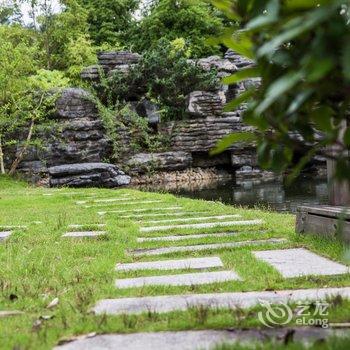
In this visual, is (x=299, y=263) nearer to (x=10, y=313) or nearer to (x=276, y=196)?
(x=10, y=313)

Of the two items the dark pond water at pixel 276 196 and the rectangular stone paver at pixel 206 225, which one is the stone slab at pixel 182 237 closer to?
the rectangular stone paver at pixel 206 225

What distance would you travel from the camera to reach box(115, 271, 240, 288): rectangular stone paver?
2861mm

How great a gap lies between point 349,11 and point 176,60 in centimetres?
2212

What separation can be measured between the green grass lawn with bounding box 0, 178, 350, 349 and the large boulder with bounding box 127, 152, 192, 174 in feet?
45.6

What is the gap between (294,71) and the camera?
110 cm

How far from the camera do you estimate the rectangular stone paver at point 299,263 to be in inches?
118

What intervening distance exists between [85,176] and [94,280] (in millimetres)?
14309

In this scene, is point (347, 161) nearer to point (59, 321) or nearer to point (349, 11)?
point (349, 11)

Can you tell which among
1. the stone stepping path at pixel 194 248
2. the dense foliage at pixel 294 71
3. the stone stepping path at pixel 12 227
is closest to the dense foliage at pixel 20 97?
the stone stepping path at pixel 12 227

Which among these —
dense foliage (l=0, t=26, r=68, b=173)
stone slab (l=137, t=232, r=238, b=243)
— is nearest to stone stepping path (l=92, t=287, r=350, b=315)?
stone slab (l=137, t=232, r=238, b=243)

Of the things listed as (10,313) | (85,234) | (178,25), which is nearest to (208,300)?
(10,313)

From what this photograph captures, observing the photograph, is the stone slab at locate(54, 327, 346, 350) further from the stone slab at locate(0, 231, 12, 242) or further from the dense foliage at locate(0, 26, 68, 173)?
the dense foliage at locate(0, 26, 68, 173)

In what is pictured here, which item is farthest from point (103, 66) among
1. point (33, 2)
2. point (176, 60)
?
point (33, 2)

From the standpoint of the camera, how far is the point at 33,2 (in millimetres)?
25438
